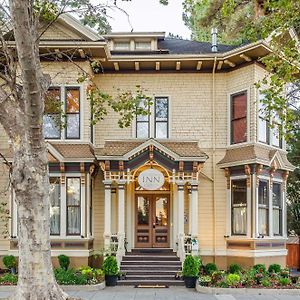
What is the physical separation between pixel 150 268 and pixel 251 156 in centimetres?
497

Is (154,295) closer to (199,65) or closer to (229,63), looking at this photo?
(199,65)

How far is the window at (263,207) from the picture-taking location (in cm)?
1920

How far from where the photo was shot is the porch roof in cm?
1864

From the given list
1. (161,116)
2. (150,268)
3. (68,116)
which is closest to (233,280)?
(150,268)

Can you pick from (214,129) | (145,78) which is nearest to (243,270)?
(214,129)

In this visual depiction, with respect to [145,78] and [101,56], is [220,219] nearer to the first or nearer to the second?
[145,78]

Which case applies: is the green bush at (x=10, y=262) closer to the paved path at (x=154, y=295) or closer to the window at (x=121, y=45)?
the paved path at (x=154, y=295)

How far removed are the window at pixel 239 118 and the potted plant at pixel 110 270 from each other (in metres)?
6.21

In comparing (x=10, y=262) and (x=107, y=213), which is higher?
(x=107, y=213)

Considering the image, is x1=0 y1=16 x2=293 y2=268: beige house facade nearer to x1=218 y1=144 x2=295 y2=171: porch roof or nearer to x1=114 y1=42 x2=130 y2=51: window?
x1=218 y1=144 x2=295 y2=171: porch roof

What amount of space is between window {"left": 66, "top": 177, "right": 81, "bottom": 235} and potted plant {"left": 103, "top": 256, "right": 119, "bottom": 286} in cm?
232

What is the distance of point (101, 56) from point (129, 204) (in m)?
5.29

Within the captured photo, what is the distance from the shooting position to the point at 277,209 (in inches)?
796

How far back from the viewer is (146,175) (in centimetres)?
1859
